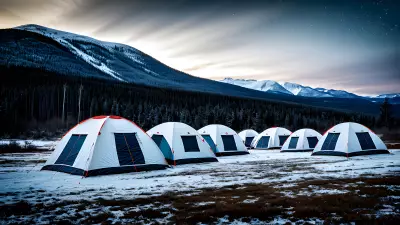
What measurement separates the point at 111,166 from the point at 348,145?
15370 millimetres

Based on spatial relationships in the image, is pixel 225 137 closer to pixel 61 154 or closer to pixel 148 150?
pixel 148 150

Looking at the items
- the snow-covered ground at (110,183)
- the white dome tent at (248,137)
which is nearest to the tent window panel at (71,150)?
the snow-covered ground at (110,183)

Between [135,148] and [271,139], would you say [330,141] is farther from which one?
[135,148]

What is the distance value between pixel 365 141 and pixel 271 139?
1117cm

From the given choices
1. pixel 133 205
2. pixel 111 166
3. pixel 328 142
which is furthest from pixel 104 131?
pixel 328 142

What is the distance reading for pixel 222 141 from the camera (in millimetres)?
22844

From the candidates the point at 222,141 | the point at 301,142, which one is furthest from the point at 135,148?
the point at 301,142

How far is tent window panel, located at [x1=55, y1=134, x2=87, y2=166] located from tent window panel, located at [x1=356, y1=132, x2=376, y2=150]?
17761 millimetres

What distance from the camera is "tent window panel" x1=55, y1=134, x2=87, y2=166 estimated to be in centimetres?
1266

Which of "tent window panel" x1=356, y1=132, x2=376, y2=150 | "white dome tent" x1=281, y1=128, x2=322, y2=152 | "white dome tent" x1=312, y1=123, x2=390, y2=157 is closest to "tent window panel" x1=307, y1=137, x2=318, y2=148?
"white dome tent" x1=281, y1=128, x2=322, y2=152

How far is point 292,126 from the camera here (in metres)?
94.9

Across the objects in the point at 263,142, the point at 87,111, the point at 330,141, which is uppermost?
the point at 87,111

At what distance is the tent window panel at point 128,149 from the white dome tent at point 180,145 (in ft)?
9.52

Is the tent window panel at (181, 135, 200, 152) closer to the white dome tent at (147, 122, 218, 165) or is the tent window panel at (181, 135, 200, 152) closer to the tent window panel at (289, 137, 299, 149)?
the white dome tent at (147, 122, 218, 165)
